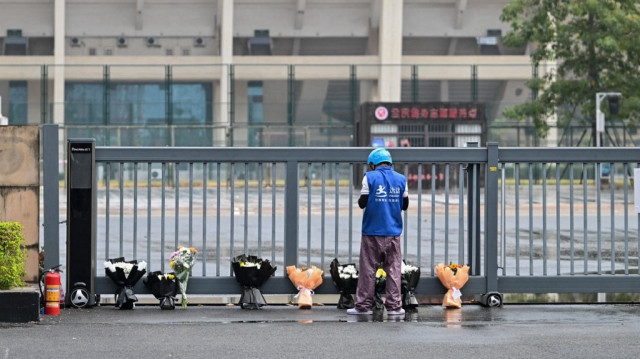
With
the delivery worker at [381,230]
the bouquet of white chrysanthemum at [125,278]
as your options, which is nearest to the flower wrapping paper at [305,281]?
the delivery worker at [381,230]

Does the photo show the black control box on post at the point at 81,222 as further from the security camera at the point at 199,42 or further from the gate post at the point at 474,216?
the security camera at the point at 199,42

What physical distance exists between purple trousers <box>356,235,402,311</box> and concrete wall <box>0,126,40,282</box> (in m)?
3.23

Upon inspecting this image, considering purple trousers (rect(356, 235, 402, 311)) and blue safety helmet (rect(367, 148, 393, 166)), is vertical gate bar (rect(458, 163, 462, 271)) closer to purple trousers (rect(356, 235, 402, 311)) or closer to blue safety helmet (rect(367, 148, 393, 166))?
purple trousers (rect(356, 235, 402, 311))

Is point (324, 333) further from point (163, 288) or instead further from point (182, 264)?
point (163, 288)

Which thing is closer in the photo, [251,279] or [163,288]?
[163,288]

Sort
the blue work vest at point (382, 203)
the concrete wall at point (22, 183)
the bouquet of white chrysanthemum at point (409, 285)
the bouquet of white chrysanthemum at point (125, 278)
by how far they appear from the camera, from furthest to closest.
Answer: the concrete wall at point (22, 183) → the bouquet of white chrysanthemum at point (409, 285) → the bouquet of white chrysanthemum at point (125, 278) → the blue work vest at point (382, 203)

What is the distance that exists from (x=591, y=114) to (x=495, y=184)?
116ft

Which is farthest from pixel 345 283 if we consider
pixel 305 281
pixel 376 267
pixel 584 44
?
pixel 584 44

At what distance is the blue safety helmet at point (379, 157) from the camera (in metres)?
11.1

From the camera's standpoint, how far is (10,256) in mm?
10648

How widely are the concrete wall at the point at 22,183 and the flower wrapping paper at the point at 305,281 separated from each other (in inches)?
99.2

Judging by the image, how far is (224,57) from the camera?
5569 cm

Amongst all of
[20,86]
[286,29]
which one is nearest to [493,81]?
[286,29]

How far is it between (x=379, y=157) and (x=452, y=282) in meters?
1.49
